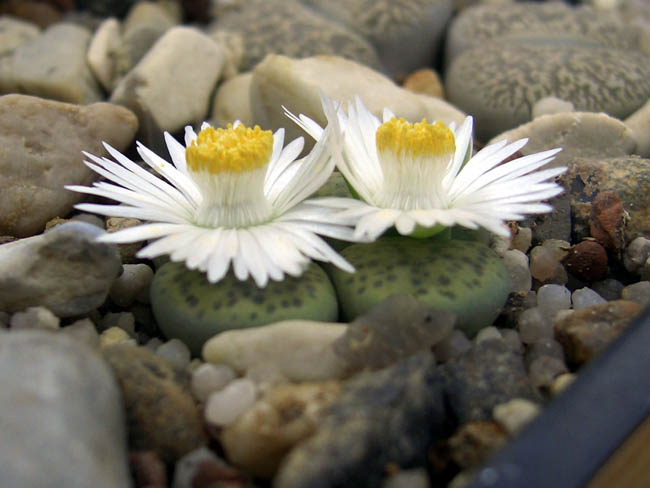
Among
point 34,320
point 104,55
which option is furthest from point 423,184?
point 104,55

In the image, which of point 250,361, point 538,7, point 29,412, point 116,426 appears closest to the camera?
point 29,412

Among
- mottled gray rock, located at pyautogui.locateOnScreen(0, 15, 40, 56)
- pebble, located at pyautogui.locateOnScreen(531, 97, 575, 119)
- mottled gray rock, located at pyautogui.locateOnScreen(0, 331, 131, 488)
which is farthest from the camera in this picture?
mottled gray rock, located at pyautogui.locateOnScreen(0, 15, 40, 56)

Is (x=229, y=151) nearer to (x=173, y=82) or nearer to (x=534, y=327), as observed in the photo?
(x=534, y=327)

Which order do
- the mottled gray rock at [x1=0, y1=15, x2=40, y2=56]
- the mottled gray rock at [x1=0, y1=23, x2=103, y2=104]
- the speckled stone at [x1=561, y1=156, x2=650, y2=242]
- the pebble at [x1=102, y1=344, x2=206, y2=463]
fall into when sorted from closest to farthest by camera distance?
1. the pebble at [x1=102, y1=344, x2=206, y2=463]
2. the speckled stone at [x1=561, y1=156, x2=650, y2=242]
3. the mottled gray rock at [x1=0, y1=23, x2=103, y2=104]
4. the mottled gray rock at [x1=0, y1=15, x2=40, y2=56]

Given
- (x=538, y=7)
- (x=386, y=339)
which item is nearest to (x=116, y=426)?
(x=386, y=339)

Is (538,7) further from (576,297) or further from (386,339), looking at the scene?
(386,339)

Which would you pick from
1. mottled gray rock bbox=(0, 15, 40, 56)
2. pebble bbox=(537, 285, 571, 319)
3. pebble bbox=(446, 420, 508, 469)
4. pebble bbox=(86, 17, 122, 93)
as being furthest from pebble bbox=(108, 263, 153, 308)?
mottled gray rock bbox=(0, 15, 40, 56)

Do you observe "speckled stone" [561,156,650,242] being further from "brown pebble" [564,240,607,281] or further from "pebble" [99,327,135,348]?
"pebble" [99,327,135,348]
